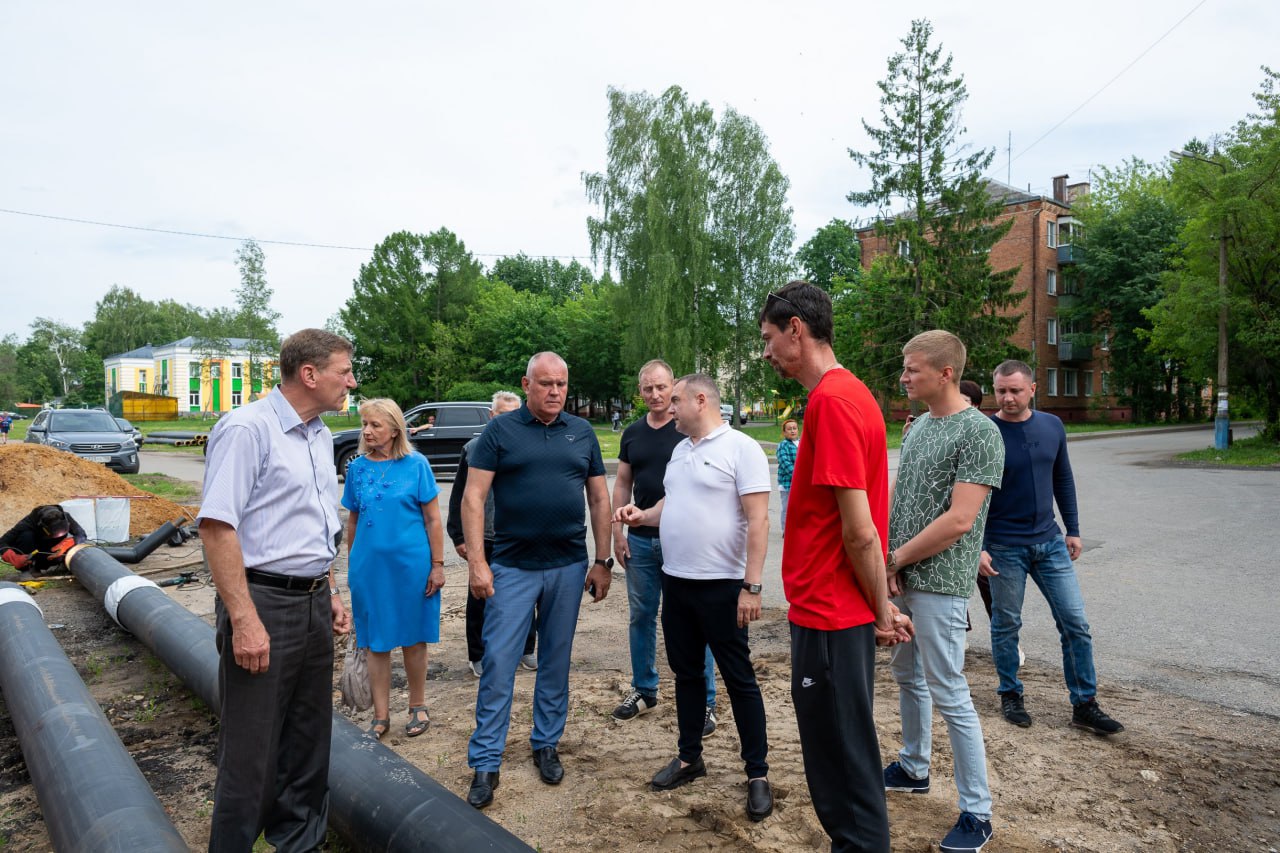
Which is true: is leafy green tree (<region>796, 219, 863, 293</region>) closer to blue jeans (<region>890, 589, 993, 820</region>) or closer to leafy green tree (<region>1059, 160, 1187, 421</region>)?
leafy green tree (<region>1059, 160, 1187, 421</region>)

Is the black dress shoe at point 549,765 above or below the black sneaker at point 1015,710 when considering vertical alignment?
below

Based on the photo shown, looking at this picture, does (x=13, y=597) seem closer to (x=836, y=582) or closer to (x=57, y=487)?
(x=836, y=582)

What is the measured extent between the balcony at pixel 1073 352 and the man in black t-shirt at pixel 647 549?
4850cm

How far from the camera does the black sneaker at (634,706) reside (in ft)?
15.3

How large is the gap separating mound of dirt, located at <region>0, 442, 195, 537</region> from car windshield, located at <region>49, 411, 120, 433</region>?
7073mm

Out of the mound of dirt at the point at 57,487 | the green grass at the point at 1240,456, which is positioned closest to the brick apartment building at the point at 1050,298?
the green grass at the point at 1240,456

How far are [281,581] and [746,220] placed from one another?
36.8 metres

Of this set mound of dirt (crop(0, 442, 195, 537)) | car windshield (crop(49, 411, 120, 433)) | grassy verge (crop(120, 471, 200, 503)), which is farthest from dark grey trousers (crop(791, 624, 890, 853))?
car windshield (crop(49, 411, 120, 433))

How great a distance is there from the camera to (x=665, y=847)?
3.26 metres

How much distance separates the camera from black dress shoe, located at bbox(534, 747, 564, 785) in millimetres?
3854

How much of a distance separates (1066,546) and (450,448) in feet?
52.1

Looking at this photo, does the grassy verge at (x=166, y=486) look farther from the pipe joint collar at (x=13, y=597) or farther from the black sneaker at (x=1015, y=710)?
the black sneaker at (x=1015, y=710)

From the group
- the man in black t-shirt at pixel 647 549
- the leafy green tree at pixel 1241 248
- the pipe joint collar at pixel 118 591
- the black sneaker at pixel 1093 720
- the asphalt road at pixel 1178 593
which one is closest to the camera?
the black sneaker at pixel 1093 720

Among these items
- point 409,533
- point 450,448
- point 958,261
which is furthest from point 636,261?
point 409,533
